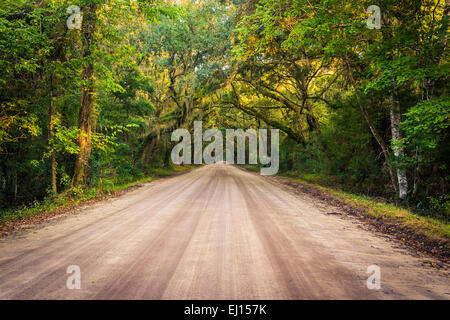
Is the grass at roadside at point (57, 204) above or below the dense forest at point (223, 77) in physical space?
below

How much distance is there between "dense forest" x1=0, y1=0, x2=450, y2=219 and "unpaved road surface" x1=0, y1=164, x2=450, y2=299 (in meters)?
4.15

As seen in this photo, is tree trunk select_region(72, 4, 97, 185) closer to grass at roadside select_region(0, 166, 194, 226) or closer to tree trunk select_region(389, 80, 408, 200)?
grass at roadside select_region(0, 166, 194, 226)

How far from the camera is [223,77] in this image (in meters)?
17.6

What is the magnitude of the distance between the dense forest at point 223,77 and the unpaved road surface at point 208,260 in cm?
415

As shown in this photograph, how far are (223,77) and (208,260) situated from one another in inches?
624

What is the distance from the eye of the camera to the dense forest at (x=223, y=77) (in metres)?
7.36

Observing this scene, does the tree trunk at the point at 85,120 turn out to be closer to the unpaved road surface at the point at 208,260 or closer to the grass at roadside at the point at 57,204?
the grass at roadside at the point at 57,204

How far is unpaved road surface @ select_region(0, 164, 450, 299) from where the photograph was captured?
9.54 ft

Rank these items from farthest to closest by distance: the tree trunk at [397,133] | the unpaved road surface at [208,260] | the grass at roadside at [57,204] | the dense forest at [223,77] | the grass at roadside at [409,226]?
the tree trunk at [397,133] → the dense forest at [223,77] → the grass at roadside at [57,204] → the grass at roadside at [409,226] → the unpaved road surface at [208,260]

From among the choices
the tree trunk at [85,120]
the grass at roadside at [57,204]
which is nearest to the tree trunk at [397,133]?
the tree trunk at [85,120]

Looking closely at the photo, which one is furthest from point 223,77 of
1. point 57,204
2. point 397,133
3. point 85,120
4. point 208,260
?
point 208,260
